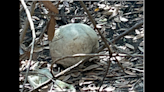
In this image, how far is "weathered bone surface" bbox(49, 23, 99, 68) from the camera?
2.23 meters

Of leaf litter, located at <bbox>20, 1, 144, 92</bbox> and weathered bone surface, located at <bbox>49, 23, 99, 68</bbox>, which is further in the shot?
weathered bone surface, located at <bbox>49, 23, 99, 68</bbox>

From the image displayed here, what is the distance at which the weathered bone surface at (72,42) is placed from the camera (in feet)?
7.31

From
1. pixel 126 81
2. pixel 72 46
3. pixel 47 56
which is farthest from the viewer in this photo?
pixel 47 56

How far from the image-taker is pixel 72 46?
222 cm

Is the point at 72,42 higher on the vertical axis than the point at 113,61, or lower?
higher

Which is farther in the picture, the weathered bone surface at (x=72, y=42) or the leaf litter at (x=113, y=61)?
the weathered bone surface at (x=72, y=42)

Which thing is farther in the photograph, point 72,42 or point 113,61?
point 113,61

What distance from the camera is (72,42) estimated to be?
7.30ft
